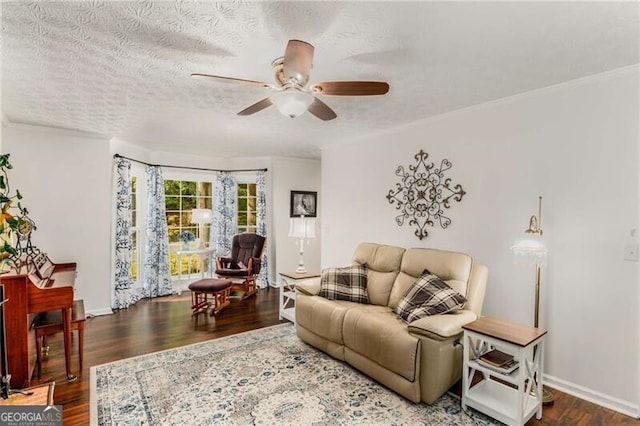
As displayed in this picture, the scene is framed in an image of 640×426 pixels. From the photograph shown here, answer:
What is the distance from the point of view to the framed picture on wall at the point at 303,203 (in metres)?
6.35

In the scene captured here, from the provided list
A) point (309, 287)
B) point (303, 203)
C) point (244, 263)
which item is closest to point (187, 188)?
point (244, 263)

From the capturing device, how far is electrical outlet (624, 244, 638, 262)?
2340 mm

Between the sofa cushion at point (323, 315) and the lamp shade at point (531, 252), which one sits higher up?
the lamp shade at point (531, 252)

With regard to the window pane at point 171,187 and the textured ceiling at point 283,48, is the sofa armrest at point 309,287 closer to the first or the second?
the textured ceiling at point 283,48

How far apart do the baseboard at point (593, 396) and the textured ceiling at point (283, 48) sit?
7.63 ft

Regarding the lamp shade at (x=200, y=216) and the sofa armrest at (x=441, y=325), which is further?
the lamp shade at (x=200, y=216)

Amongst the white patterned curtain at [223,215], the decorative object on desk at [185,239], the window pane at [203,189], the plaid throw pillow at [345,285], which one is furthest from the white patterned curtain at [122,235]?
the plaid throw pillow at [345,285]

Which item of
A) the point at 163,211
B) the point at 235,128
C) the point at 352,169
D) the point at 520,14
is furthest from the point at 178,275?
Answer: the point at 520,14

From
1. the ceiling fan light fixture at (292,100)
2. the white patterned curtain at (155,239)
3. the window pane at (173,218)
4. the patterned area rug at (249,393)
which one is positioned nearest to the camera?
the ceiling fan light fixture at (292,100)

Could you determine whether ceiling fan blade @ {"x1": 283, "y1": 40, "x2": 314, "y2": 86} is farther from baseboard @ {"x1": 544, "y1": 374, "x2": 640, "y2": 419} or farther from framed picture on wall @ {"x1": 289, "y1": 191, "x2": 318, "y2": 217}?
framed picture on wall @ {"x1": 289, "y1": 191, "x2": 318, "y2": 217}

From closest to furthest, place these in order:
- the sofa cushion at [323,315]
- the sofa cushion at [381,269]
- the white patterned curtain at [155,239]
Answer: the sofa cushion at [323,315] < the sofa cushion at [381,269] < the white patterned curtain at [155,239]

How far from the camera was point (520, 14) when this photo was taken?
1716 mm

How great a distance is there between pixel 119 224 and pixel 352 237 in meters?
3.24

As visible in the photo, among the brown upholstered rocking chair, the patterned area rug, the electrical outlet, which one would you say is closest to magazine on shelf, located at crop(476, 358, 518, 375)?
the patterned area rug
